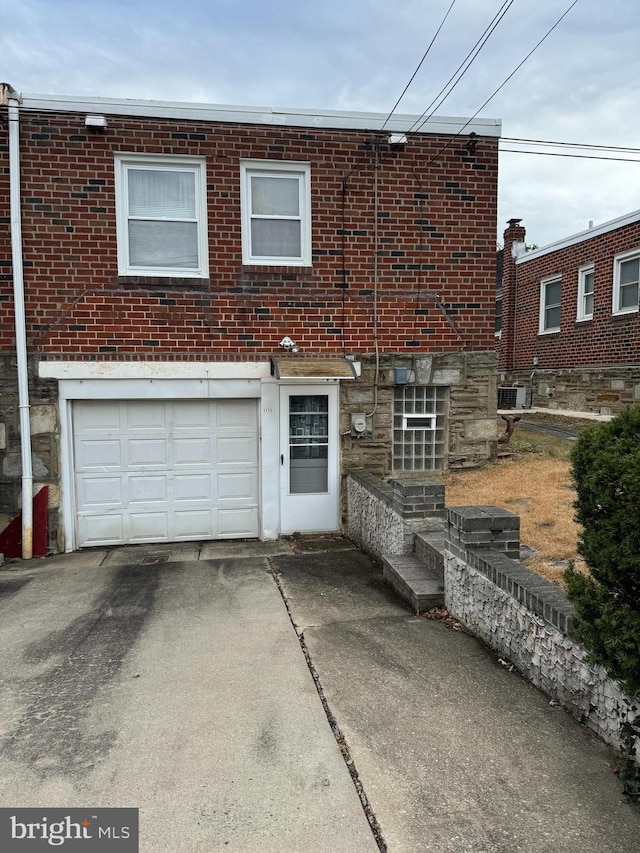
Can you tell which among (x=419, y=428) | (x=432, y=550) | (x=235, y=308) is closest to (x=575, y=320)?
(x=419, y=428)

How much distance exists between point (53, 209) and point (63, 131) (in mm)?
943

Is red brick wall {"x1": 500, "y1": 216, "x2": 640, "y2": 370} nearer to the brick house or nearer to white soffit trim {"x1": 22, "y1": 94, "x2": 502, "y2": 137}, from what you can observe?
the brick house

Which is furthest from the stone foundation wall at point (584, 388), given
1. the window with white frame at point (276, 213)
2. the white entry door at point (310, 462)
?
the window with white frame at point (276, 213)

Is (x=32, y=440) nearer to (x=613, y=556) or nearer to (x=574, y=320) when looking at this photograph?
(x=613, y=556)

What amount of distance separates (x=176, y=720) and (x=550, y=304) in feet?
48.6

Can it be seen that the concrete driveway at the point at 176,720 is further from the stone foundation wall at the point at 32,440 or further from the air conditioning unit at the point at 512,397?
the air conditioning unit at the point at 512,397

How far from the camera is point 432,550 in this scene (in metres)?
5.27

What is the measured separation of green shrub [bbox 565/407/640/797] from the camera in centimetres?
246

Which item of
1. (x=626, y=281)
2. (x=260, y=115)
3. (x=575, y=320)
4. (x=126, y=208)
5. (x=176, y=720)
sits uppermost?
(x=260, y=115)

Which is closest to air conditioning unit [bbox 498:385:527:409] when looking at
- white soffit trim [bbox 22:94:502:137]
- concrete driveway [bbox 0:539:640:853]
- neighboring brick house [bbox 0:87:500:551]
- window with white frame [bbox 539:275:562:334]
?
window with white frame [bbox 539:275:562:334]

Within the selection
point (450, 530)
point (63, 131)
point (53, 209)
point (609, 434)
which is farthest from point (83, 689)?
point (63, 131)

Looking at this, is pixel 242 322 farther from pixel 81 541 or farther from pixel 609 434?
pixel 609 434

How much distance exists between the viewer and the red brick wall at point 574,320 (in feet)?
40.7

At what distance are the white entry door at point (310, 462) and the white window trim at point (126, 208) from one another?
7.00ft
